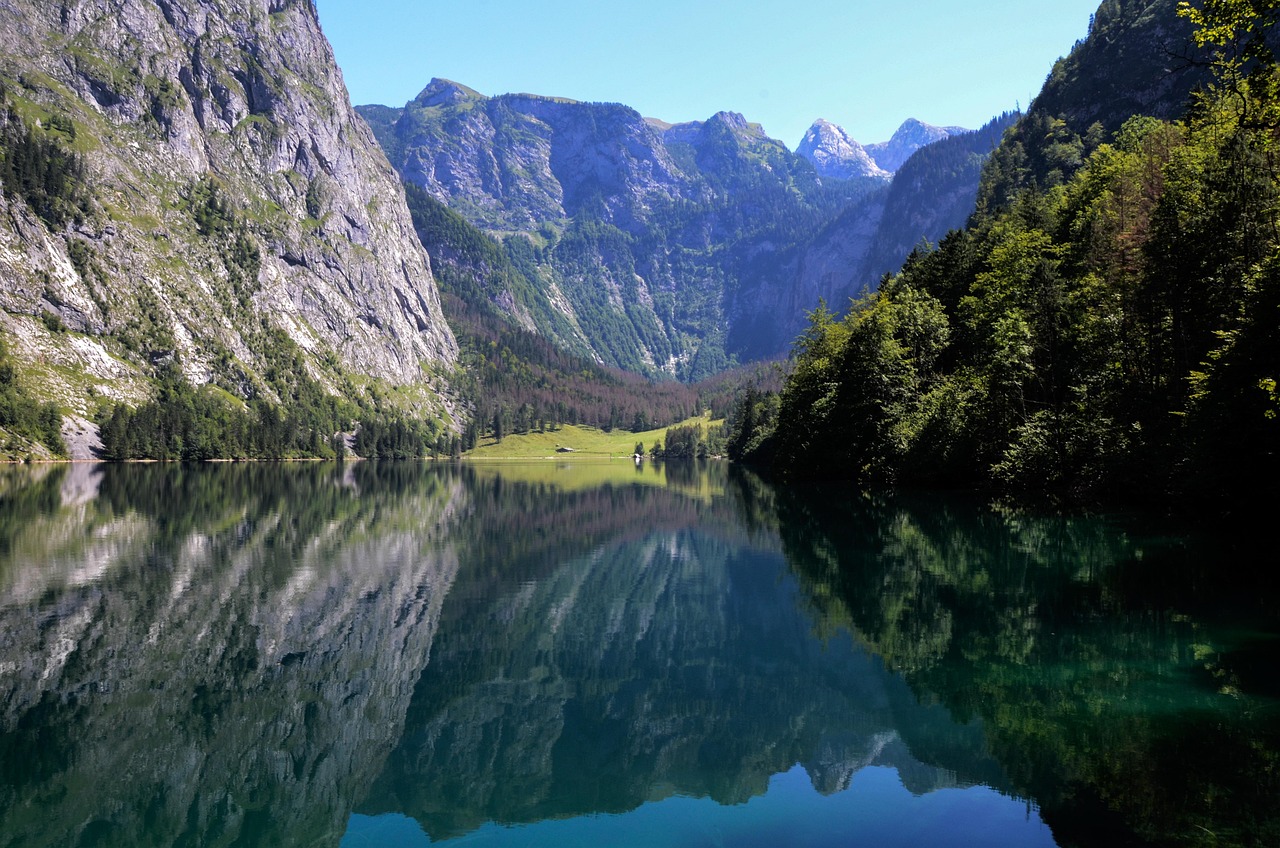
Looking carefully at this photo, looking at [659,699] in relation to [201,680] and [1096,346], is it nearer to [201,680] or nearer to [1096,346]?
[201,680]

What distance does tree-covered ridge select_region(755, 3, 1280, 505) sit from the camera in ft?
108

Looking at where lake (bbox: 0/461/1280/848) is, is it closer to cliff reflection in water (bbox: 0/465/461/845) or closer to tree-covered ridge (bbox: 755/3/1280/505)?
cliff reflection in water (bbox: 0/465/461/845)

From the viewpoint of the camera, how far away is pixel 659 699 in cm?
1877

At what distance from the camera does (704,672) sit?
20.9m

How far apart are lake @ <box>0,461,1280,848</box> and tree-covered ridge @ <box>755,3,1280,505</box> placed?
7.07 metres

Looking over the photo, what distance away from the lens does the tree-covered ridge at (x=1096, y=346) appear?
32.8m

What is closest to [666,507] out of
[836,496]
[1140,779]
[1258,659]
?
[836,496]

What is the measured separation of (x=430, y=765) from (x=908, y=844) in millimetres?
8873

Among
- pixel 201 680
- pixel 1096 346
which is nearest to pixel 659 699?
pixel 201 680

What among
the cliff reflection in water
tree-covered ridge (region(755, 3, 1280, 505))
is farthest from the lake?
tree-covered ridge (region(755, 3, 1280, 505))

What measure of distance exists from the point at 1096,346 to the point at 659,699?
1809 inches

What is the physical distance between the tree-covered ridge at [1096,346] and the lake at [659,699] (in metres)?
7.07

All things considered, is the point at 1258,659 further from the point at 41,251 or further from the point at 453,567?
the point at 41,251

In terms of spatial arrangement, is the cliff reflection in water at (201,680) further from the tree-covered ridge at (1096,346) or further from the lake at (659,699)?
the tree-covered ridge at (1096,346)
